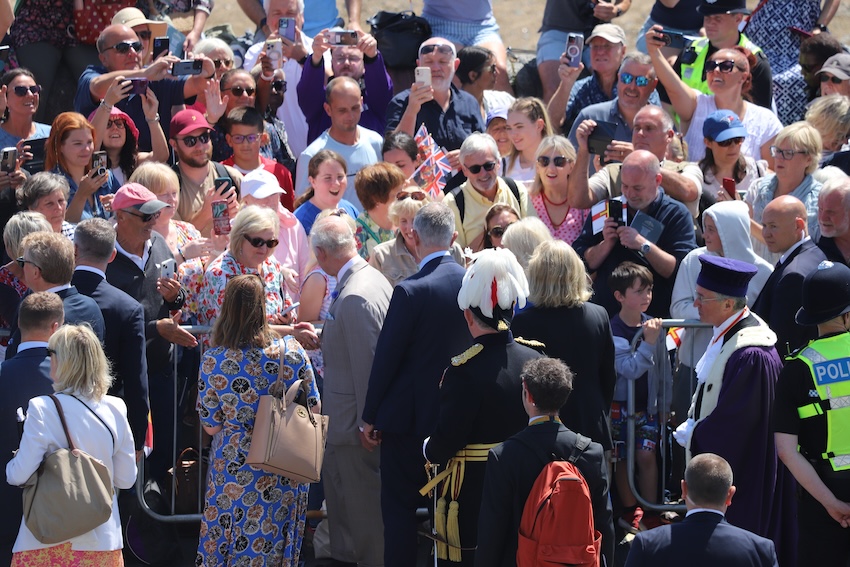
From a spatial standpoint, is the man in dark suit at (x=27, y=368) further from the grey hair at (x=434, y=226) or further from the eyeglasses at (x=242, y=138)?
the eyeglasses at (x=242, y=138)

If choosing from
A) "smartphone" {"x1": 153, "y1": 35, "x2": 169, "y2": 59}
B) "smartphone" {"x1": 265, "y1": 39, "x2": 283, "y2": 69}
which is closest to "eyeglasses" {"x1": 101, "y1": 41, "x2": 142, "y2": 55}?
"smartphone" {"x1": 153, "y1": 35, "x2": 169, "y2": 59}

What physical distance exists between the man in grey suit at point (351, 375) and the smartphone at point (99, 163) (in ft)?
5.98

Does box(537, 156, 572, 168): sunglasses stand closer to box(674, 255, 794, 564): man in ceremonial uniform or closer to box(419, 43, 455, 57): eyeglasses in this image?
box(419, 43, 455, 57): eyeglasses

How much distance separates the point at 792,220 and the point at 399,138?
2821 millimetres

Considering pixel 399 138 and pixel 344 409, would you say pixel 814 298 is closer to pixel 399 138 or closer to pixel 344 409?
pixel 344 409

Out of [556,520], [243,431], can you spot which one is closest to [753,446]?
[556,520]

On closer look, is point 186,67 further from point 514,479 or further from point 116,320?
point 514,479

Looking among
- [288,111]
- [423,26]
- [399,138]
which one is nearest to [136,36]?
[288,111]

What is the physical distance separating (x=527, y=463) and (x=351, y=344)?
1.82m

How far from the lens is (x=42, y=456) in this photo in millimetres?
5133

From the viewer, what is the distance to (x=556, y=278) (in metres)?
5.75

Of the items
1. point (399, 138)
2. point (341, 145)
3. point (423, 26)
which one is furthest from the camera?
point (423, 26)

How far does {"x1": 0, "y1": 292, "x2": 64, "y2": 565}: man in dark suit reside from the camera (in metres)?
5.46

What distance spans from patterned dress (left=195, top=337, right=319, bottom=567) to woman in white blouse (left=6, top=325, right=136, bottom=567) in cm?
59
